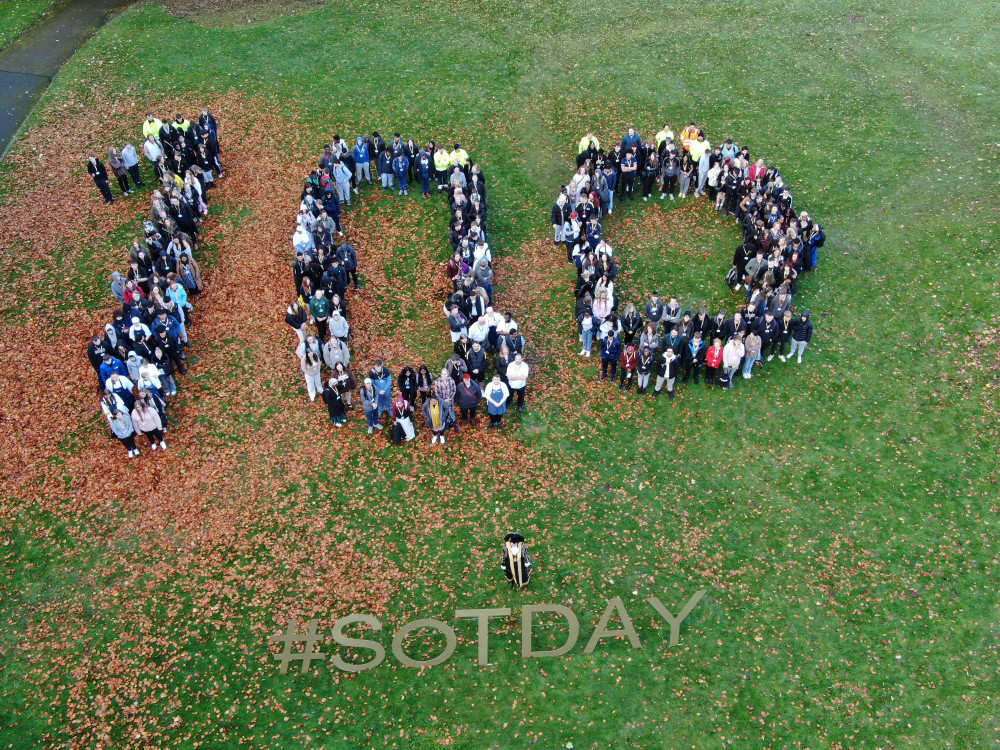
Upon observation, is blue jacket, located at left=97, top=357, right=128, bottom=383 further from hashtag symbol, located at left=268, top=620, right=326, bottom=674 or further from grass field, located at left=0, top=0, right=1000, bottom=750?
hashtag symbol, located at left=268, top=620, right=326, bottom=674

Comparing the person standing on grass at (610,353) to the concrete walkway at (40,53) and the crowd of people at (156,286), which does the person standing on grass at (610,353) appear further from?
the concrete walkway at (40,53)

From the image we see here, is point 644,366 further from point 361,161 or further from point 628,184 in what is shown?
point 361,161

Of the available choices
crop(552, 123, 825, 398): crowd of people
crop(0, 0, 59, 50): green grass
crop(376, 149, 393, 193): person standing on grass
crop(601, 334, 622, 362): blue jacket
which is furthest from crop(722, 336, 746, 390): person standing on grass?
crop(0, 0, 59, 50): green grass

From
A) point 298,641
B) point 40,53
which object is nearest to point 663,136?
point 298,641

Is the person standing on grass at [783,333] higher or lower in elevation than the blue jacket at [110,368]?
lower

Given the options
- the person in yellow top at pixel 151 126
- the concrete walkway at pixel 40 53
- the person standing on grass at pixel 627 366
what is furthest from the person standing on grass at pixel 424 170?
the concrete walkway at pixel 40 53

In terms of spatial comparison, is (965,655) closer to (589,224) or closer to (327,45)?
(589,224)
